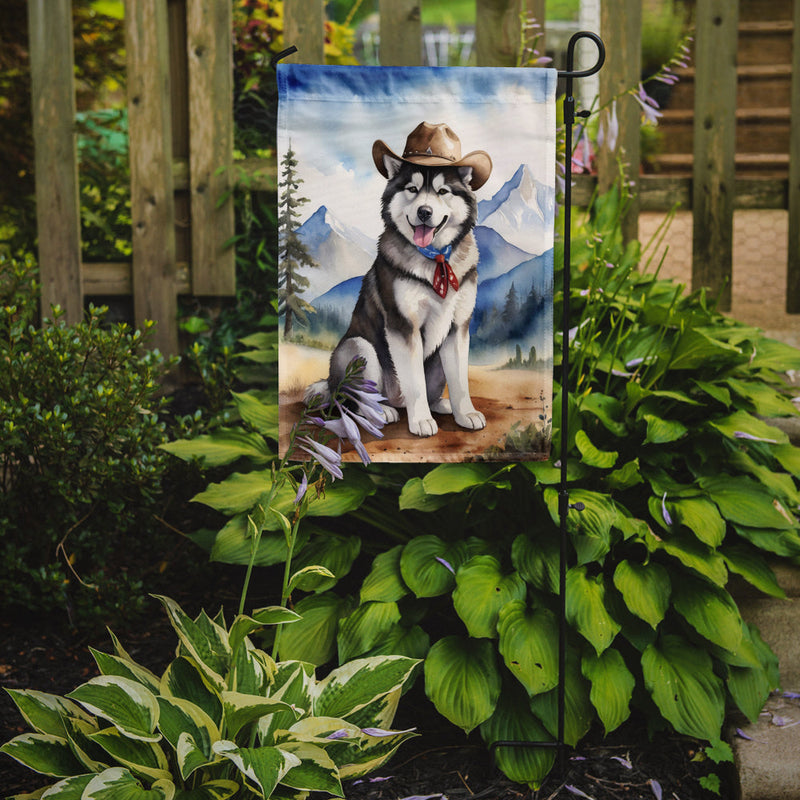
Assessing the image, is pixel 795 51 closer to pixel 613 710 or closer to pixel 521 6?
pixel 521 6

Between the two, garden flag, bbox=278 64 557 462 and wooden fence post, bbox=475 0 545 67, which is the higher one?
wooden fence post, bbox=475 0 545 67

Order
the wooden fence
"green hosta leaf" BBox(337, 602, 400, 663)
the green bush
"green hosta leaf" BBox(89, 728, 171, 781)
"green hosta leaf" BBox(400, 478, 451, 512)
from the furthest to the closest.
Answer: the wooden fence
the green bush
"green hosta leaf" BBox(400, 478, 451, 512)
"green hosta leaf" BBox(337, 602, 400, 663)
"green hosta leaf" BBox(89, 728, 171, 781)

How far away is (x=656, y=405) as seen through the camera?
2434mm

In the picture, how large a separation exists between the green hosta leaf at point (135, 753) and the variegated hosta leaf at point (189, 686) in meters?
0.12

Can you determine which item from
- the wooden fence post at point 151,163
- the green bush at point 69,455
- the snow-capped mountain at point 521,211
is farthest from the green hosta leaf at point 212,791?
the wooden fence post at point 151,163

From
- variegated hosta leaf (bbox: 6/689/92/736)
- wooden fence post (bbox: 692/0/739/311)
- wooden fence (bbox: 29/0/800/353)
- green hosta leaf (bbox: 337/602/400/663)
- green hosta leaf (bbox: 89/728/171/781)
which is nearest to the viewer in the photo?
green hosta leaf (bbox: 89/728/171/781)

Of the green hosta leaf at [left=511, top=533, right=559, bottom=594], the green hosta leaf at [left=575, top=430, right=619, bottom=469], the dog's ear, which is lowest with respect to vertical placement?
the green hosta leaf at [left=511, top=533, right=559, bottom=594]

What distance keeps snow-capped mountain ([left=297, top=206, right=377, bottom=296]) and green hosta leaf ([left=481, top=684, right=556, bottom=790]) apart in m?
1.09

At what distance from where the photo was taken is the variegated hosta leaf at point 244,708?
5.34 feet

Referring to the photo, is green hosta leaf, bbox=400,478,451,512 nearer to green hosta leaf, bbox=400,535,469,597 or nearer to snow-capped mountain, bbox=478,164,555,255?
green hosta leaf, bbox=400,535,469,597

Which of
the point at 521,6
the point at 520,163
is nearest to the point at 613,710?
the point at 520,163

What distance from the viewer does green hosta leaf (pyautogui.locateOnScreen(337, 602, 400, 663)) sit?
6.83 ft

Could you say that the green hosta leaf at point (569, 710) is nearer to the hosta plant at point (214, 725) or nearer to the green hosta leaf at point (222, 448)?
the hosta plant at point (214, 725)

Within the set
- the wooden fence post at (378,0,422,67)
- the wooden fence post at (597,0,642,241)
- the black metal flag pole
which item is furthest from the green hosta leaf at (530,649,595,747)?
the wooden fence post at (378,0,422,67)
